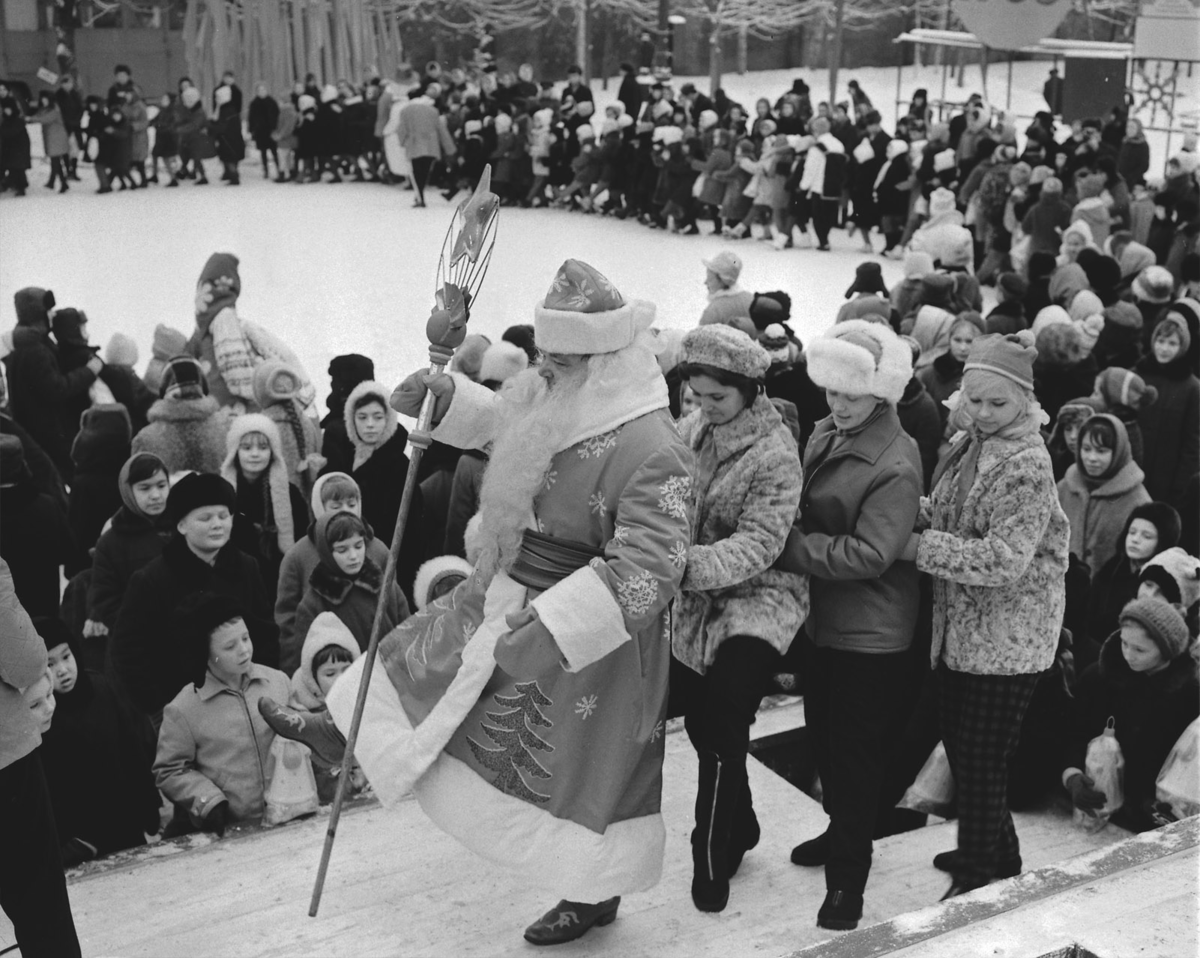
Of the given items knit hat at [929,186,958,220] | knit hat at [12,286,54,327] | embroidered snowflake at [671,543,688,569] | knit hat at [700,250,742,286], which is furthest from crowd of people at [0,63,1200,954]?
knit hat at [929,186,958,220]

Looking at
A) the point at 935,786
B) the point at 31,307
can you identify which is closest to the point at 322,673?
the point at 935,786

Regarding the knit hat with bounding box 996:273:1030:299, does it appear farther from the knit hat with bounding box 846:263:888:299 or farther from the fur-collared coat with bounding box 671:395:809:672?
the fur-collared coat with bounding box 671:395:809:672

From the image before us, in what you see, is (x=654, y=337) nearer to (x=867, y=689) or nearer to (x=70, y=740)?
(x=867, y=689)

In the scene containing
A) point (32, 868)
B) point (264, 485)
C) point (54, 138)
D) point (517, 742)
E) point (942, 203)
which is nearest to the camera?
point (32, 868)

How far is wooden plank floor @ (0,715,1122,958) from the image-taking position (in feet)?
10.2

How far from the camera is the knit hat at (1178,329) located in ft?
18.7

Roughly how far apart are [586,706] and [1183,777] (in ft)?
5.12

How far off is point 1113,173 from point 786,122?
13.9 ft

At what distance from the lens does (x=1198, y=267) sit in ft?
26.9

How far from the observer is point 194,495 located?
419 cm

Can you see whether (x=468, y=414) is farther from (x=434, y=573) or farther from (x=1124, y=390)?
(x=1124, y=390)

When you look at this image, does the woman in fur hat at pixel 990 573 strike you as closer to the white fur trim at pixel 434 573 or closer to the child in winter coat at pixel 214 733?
the white fur trim at pixel 434 573

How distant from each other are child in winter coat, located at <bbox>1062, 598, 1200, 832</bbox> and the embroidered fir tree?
150 centimetres

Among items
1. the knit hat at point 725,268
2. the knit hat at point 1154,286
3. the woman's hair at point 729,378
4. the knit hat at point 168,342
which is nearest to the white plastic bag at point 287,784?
the woman's hair at point 729,378
